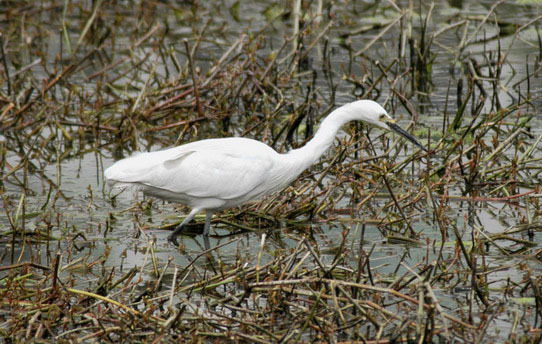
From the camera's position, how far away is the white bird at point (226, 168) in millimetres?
6086

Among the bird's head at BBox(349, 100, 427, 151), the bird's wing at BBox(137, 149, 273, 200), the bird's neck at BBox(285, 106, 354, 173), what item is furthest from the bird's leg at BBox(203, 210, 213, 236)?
the bird's head at BBox(349, 100, 427, 151)

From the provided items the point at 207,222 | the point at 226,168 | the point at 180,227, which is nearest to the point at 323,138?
the point at 226,168

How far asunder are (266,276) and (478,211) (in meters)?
2.51

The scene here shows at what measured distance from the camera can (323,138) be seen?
6121 millimetres

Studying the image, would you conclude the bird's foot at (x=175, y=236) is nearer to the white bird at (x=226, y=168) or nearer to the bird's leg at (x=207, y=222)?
the white bird at (x=226, y=168)

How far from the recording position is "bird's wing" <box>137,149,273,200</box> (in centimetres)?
609

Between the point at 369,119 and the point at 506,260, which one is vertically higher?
the point at 369,119

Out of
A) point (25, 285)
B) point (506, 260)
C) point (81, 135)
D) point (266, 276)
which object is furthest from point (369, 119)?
point (81, 135)

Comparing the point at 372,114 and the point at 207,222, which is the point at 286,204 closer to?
the point at 207,222

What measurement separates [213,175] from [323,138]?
75cm

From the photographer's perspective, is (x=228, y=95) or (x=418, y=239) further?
(x=228, y=95)

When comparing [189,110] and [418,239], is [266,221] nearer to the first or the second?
[418,239]

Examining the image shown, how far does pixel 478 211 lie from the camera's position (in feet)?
22.2

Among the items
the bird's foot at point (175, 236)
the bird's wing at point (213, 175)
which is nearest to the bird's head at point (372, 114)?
the bird's wing at point (213, 175)
